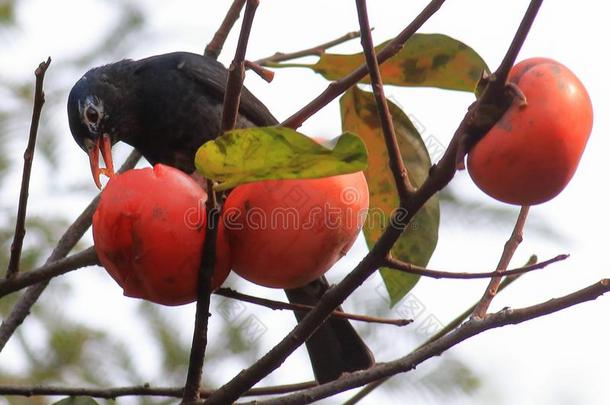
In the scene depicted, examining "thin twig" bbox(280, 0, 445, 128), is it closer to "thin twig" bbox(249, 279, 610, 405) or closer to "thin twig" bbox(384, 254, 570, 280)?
"thin twig" bbox(384, 254, 570, 280)

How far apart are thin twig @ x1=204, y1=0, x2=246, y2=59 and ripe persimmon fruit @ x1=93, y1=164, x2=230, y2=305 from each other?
140 cm

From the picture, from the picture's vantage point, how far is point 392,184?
2.49 metres

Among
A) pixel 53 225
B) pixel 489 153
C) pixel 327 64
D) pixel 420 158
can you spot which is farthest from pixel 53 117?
pixel 489 153

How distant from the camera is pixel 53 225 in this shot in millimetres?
4090

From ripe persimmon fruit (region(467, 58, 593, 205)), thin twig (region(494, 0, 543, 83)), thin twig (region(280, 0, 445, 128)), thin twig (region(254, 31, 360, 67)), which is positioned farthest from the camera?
thin twig (region(254, 31, 360, 67))

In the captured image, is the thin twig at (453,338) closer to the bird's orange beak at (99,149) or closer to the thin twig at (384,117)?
the thin twig at (384,117)

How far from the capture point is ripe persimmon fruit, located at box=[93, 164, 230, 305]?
5.82ft

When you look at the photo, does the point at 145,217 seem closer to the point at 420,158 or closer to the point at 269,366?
the point at 269,366

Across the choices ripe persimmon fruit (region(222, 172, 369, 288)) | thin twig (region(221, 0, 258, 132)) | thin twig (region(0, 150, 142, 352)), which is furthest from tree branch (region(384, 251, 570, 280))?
thin twig (region(0, 150, 142, 352))

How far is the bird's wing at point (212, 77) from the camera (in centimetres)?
379

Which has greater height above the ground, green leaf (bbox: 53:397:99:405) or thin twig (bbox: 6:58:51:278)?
thin twig (bbox: 6:58:51:278)

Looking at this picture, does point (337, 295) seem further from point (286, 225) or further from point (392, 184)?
point (392, 184)

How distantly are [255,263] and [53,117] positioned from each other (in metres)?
2.59

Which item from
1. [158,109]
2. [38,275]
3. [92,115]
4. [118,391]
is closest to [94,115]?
[92,115]
